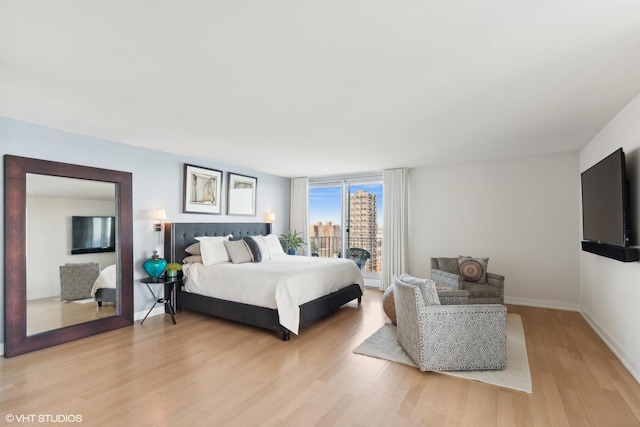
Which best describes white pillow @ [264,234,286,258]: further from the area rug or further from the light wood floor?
the area rug

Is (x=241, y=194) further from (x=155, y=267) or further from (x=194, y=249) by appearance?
(x=155, y=267)

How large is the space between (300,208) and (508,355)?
4.94 metres

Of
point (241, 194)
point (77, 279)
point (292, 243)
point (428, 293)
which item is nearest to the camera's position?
point (428, 293)

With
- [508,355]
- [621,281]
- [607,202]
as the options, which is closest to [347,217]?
[508,355]

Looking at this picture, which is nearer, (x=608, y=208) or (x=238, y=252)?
(x=608, y=208)

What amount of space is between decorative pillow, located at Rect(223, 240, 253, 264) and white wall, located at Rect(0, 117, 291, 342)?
2.66 ft

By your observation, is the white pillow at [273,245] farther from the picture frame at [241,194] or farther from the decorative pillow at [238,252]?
the picture frame at [241,194]

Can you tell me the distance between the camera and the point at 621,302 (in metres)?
3.02

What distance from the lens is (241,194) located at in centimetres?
596

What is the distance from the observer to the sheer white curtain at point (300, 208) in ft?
23.2

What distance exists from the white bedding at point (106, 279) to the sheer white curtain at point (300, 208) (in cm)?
376

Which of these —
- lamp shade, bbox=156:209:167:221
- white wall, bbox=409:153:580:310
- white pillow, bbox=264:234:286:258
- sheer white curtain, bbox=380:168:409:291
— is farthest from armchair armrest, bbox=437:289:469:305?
lamp shade, bbox=156:209:167:221

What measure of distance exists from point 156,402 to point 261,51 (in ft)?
8.44

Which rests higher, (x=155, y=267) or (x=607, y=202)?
(x=607, y=202)
